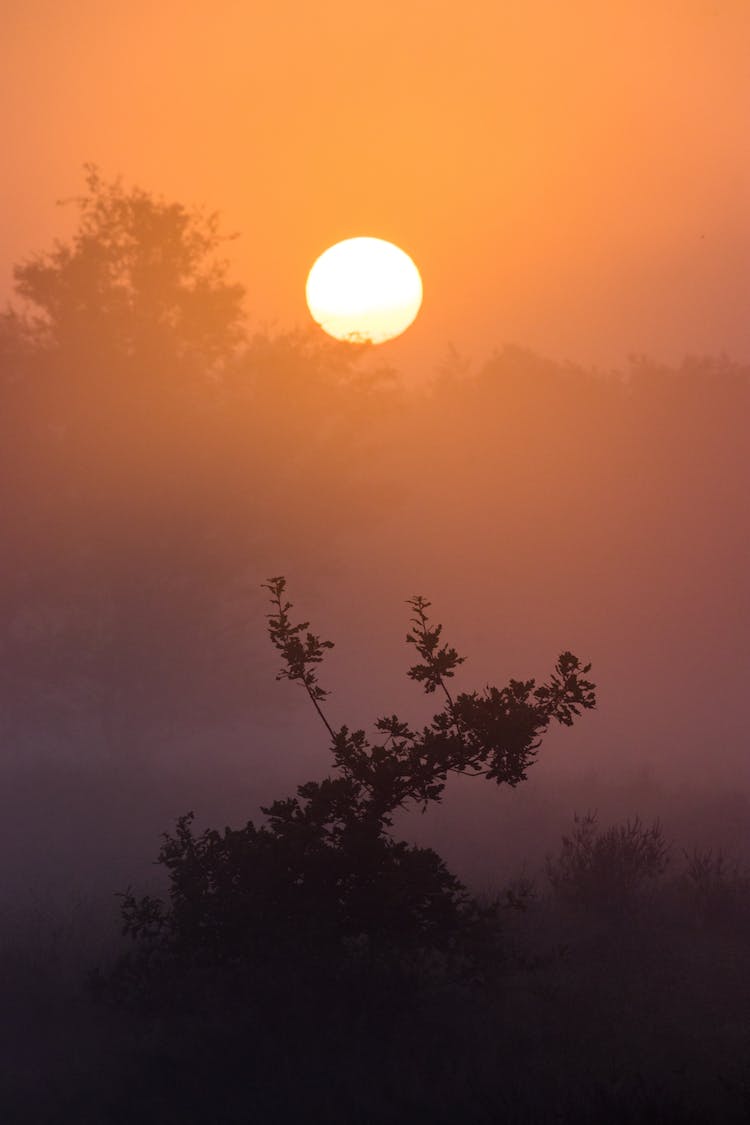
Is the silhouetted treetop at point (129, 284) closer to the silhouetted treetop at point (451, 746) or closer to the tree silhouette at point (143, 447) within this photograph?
the tree silhouette at point (143, 447)

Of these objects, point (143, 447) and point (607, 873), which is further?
point (143, 447)

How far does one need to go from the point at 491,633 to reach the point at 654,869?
23166mm

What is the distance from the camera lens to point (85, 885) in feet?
39.9

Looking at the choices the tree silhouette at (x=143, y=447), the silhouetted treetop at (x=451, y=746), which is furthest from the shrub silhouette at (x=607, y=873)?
the tree silhouette at (x=143, y=447)

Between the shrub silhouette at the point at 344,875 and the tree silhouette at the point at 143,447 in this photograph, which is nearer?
the shrub silhouette at the point at 344,875

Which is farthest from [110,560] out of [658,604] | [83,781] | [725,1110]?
[658,604]

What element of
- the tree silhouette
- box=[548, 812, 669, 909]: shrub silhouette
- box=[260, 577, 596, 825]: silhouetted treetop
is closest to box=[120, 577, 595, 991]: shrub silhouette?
box=[260, 577, 596, 825]: silhouetted treetop

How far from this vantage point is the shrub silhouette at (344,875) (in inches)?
300

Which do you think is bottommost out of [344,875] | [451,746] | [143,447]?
[344,875]

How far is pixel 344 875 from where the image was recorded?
25.3 feet

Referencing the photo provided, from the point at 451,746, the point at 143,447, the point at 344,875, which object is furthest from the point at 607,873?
the point at 143,447

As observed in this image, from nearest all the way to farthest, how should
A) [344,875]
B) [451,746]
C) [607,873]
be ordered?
[344,875] → [451,746] → [607,873]

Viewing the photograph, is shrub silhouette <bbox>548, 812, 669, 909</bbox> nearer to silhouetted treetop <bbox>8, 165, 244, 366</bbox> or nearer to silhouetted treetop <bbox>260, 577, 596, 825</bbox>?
silhouetted treetop <bbox>260, 577, 596, 825</bbox>

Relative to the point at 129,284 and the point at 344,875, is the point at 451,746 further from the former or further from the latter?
the point at 129,284
